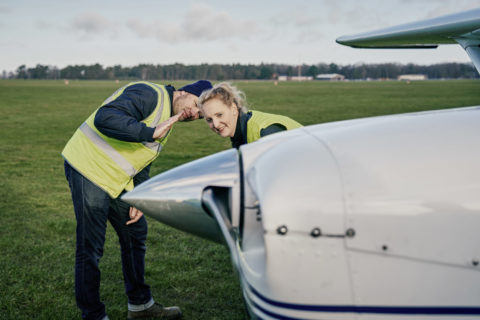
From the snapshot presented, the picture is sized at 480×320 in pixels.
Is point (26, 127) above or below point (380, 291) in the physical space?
below

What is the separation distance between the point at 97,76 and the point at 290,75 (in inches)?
2467

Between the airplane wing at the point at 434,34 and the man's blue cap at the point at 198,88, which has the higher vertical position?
the airplane wing at the point at 434,34

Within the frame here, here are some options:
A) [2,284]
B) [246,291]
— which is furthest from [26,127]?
[246,291]

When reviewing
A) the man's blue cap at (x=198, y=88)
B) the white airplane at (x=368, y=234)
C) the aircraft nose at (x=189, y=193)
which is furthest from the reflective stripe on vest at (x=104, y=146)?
the white airplane at (x=368, y=234)

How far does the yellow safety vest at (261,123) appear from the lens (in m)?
3.03

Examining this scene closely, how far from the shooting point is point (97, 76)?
155m

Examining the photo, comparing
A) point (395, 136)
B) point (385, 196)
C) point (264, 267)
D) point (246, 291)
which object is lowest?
point (246, 291)

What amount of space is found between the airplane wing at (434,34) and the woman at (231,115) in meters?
1.62

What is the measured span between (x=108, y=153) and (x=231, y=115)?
3.08ft

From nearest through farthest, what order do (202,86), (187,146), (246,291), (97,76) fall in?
(246,291), (202,86), (187,146), (97,76)

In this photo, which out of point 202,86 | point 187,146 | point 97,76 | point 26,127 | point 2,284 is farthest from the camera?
point 97,76

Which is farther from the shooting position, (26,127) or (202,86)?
(26,127)

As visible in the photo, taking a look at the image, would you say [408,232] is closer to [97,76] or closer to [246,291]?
[246,291]

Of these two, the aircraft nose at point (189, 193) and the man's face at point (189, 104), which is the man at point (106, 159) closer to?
the man's face at point (189, 104)
